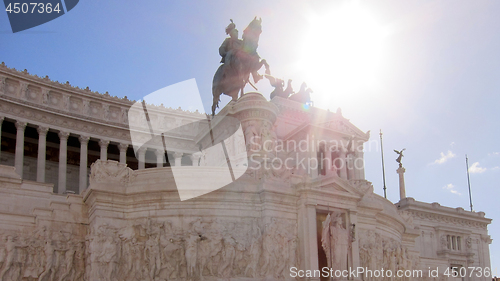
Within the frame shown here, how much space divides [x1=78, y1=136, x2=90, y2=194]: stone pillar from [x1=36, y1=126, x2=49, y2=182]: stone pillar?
3.01 m

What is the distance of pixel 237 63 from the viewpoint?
35.1m

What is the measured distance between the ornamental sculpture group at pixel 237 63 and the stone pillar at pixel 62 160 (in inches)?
688

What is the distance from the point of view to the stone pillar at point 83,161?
48.1 metres

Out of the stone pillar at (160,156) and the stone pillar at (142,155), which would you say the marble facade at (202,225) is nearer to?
the stone pillar at (160,156)

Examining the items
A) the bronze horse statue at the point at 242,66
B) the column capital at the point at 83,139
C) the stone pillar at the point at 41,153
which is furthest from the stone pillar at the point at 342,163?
the stone pillar at the point at 41,153

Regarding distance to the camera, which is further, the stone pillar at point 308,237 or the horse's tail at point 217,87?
the horse's tail at point 217,87

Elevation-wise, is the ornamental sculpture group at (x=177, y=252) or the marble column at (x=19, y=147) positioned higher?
the marble column at (x=19, y=147)

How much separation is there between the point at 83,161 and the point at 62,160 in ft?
5.90

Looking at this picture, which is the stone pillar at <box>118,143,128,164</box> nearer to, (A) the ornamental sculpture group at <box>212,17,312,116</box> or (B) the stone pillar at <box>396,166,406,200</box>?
(A) the ornamental sculpture group at <box>212,17,312,116</box>

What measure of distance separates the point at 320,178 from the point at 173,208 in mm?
6102

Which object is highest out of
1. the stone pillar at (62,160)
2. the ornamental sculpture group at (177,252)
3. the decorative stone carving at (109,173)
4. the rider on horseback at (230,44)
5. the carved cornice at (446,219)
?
the rider on horseback at (230,44)

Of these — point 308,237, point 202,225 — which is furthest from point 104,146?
point 308,237

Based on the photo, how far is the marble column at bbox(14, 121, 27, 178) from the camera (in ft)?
149

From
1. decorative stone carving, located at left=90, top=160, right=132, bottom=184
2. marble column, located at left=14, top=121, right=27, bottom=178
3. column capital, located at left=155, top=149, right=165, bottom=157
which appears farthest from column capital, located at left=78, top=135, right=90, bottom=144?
decorative stone carving, located at left=90, top=160, right=132, bottom=184
